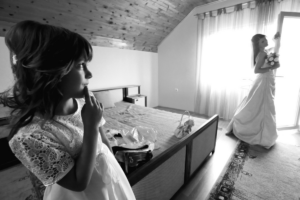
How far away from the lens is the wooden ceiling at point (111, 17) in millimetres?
1892

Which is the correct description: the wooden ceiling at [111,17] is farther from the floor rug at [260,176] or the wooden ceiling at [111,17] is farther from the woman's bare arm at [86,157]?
the floor rug at [260,176]

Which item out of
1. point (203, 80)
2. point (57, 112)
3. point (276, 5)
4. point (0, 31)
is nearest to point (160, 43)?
point (203, 80)

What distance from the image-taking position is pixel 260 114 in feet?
7.47

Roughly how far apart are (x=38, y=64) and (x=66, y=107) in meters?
0.20

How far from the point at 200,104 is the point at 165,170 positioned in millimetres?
3066

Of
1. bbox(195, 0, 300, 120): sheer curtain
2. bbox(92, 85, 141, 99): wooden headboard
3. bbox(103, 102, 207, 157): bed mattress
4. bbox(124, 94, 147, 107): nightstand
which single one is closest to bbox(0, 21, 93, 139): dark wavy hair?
bbox(103, 102, 207, 157): bed mattress

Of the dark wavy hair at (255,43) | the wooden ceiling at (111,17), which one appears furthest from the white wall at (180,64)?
the dark wavy hair at (255,43)

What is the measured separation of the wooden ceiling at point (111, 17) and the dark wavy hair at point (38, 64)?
2050mm

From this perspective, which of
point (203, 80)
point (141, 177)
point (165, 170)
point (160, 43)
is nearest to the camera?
point (141, 177)

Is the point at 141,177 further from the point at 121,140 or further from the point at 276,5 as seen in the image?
the point at 276,5

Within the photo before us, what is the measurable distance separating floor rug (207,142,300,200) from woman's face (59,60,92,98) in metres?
1.56

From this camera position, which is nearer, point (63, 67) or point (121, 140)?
point (63, 67)

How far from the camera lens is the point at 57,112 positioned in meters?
0.52

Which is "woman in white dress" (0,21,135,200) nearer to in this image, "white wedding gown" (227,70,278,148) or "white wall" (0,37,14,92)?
"white wall" (0,37,14,92)
